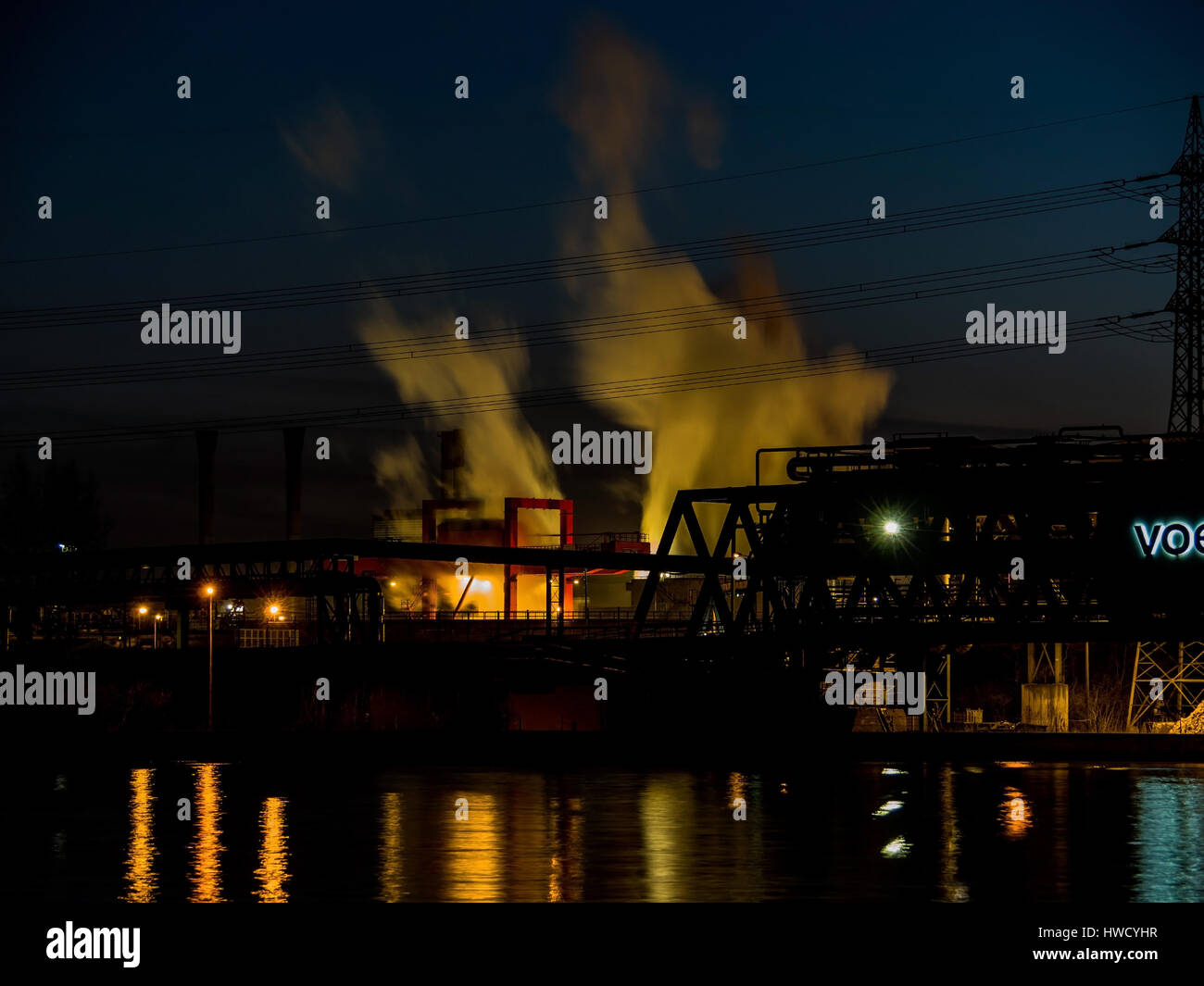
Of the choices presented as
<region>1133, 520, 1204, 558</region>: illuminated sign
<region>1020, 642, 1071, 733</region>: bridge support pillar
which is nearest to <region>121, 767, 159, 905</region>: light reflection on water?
<region>1133, 520, 1204, 558</region>: illuminated sign

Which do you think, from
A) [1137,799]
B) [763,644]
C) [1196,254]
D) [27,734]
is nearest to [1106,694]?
[1196,254]

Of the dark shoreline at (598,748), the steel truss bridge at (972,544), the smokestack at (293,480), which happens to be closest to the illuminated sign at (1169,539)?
the steel truss bridge at (972,544)

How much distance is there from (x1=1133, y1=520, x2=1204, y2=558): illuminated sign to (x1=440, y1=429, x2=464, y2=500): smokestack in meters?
79.2

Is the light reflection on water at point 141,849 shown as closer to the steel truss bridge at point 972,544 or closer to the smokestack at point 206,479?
the steel truss bridge at point 972,544

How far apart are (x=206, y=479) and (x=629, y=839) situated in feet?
249

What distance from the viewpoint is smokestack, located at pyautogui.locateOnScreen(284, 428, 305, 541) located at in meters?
94.9

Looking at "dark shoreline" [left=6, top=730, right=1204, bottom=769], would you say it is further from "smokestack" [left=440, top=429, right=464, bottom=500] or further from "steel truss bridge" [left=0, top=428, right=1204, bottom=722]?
"smokestack" [left=440, top=429, right=464, bottom=500]

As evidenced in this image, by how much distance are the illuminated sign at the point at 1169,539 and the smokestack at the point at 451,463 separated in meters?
79.2

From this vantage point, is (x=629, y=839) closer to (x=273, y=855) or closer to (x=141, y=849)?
(x=273, y=855)

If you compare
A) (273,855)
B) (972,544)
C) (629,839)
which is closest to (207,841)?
(273,855)

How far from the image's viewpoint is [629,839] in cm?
2302

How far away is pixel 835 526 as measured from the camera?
42.9 metres

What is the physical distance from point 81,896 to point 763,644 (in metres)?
29.2
